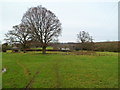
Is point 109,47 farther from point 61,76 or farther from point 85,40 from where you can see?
point 61,76

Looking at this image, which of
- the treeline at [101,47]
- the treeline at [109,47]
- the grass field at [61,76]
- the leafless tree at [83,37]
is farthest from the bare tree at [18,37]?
the grass field at [61,76]

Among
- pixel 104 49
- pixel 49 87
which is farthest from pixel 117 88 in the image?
pixel 104 49

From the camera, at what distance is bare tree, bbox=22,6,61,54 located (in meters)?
26.2

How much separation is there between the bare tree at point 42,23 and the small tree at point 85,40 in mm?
10808

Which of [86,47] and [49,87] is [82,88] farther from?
[86,47]

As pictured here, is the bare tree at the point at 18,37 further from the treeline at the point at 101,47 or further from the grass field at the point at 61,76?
the grass field at the point at 61,76

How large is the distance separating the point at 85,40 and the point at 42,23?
17723 millimetres

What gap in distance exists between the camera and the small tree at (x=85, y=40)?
3347 cm

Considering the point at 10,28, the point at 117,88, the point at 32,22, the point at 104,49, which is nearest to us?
the point at 117,88

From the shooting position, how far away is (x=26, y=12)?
87.9 feet

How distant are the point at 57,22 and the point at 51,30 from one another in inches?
93.2

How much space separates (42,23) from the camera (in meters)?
26.5

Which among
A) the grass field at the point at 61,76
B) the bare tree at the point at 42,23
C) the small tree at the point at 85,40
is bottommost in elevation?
the grass field at the point at 61,76

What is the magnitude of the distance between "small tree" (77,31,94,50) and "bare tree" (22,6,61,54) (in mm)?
10808
